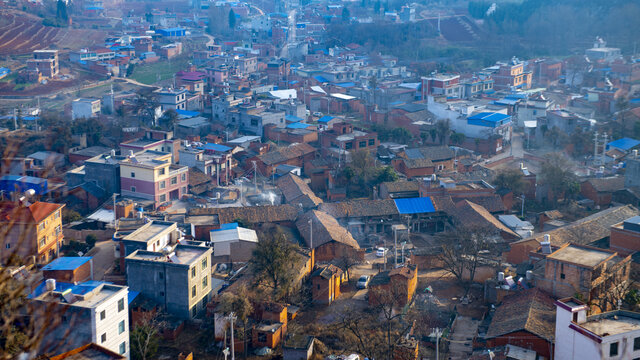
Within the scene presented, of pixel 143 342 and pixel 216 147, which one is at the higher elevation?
pixel 216 147

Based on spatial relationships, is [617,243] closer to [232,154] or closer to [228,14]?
[232,154]

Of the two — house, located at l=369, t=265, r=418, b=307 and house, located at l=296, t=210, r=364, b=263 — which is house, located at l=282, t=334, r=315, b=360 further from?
house, located at l=296, t=210, r=364, b=263

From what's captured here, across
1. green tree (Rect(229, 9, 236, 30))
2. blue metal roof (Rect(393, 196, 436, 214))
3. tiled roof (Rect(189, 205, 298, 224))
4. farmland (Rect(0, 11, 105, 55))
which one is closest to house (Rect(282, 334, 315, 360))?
tiled roof (Rect(189, 205, 298, 224))

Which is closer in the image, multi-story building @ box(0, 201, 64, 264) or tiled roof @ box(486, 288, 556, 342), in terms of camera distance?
tiled roof @ box(486, 288, 556, 342)

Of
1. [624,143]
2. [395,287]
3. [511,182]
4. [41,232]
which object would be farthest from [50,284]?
[624,143]

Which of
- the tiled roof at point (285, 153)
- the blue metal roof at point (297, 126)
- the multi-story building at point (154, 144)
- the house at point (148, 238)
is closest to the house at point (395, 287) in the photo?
the house at point (148, 238)

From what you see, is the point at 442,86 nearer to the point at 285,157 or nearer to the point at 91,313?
the point at 285,157
